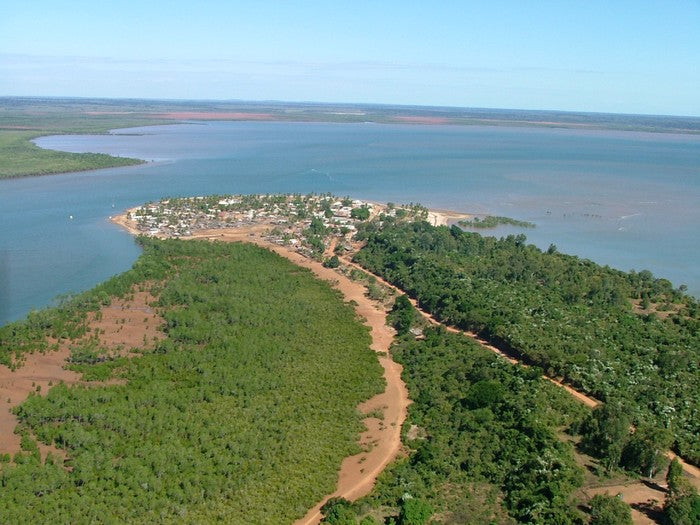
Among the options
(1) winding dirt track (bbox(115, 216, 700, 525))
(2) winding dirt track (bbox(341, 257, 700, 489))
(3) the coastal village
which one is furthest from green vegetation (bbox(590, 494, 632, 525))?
(3) the coastal village

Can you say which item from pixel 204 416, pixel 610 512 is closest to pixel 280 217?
pixel 204 416

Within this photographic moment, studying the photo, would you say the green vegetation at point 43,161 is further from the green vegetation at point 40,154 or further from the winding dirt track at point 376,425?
the winding dirt track at point 376,425

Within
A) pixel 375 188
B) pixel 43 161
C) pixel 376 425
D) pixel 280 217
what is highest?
pixel 43 161

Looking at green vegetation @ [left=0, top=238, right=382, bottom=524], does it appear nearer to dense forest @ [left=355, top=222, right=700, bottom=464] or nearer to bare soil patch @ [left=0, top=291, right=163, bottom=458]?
bare soil patch @ [left=0, top=291, right=163, bottom=458]

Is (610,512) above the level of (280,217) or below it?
above

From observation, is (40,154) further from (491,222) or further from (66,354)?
(66,354)

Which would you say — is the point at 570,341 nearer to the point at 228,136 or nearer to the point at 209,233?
the point at 209,233

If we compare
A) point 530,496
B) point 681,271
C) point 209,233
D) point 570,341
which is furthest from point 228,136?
point 530,496
